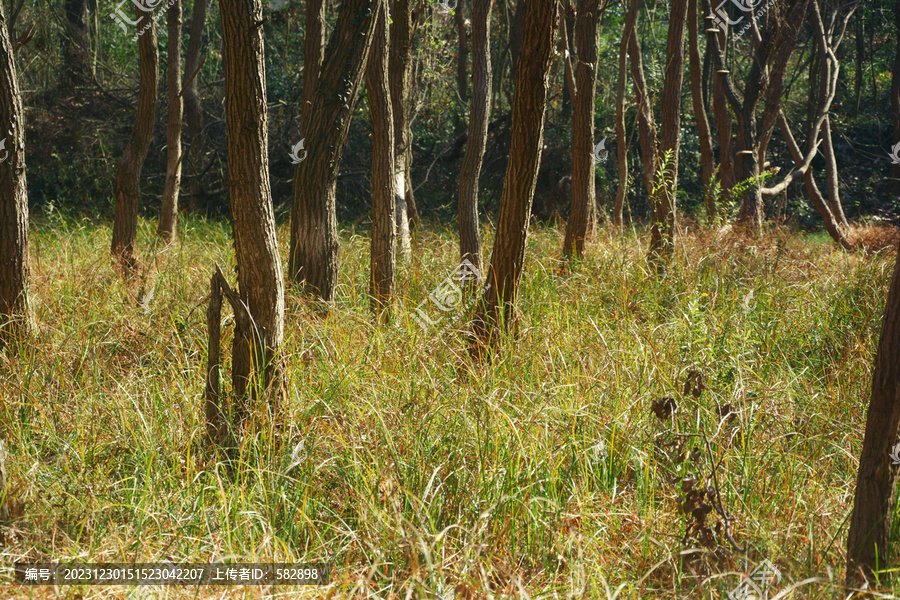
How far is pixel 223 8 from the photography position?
9.71 feet

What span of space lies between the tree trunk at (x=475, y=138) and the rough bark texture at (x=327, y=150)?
149cm

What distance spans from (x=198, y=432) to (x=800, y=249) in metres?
5.96

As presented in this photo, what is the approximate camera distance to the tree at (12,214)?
3836mm

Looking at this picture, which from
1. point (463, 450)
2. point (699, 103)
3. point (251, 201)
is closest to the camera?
point (463, 450)

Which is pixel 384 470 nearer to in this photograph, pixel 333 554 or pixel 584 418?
pixel 333 554

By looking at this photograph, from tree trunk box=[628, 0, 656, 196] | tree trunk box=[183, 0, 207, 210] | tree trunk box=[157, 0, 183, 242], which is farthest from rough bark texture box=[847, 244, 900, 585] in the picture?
tree trunk box=[183, 0, 207, 210]

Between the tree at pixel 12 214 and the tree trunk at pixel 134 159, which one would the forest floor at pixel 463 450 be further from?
the tree trunk at pixel 134 159

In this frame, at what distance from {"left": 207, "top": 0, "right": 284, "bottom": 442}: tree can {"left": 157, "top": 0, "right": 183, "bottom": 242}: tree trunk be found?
4.02 metres

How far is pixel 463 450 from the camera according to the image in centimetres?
283

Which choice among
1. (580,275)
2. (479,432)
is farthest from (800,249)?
(479,432)

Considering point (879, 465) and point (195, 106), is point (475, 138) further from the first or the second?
point (195, 106)

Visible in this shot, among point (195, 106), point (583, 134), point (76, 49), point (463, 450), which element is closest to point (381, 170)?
point (583, 134)

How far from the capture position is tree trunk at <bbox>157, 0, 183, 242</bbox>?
6773mm

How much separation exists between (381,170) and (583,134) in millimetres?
1833
